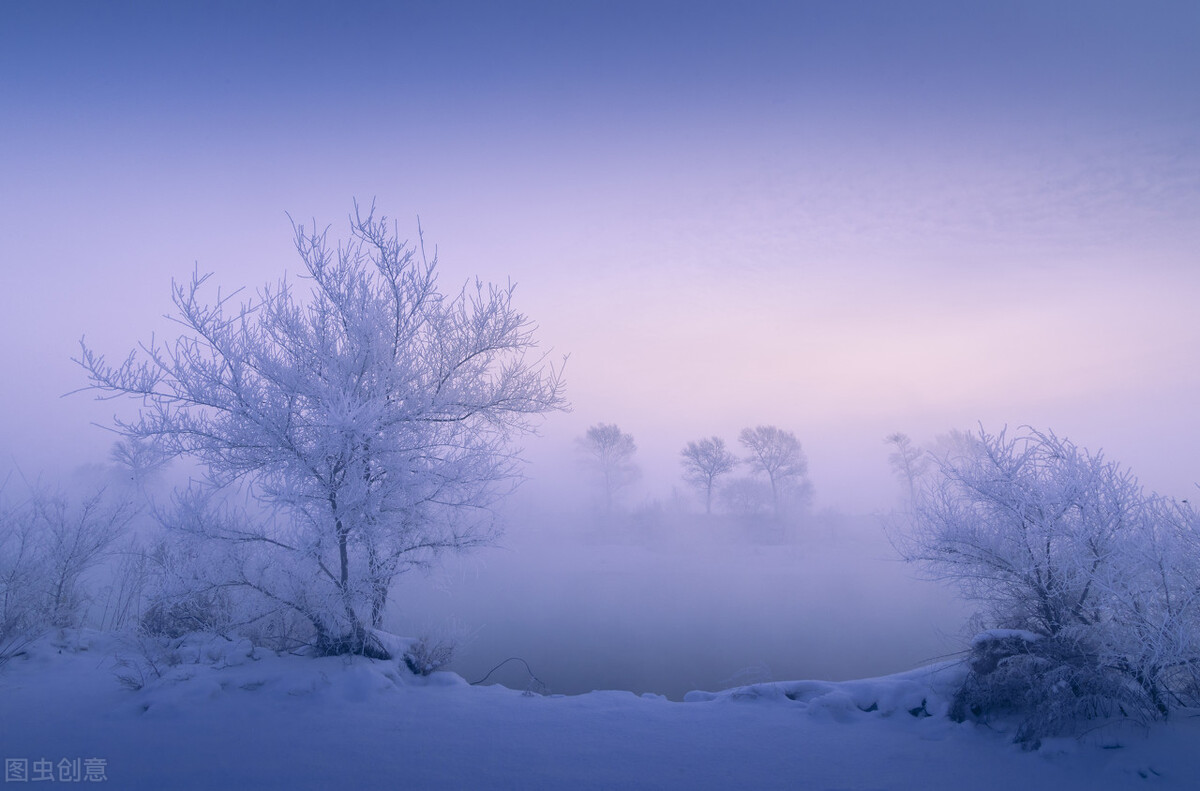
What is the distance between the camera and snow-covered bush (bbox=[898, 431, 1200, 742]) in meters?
5.57

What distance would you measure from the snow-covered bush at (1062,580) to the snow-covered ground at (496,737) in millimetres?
432

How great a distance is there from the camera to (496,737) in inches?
219

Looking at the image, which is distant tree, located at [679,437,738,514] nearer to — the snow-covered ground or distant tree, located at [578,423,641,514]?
distant tree, located at [578,423,641,514]

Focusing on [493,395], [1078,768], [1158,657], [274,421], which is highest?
[493,395]

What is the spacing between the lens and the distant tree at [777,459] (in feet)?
151

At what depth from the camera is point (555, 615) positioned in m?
Answer: 18.4

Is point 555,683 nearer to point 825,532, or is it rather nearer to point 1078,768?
point 1078,768

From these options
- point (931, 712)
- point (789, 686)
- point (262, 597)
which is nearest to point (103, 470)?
point (262, 597)

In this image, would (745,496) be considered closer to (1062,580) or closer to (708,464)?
(708,464)

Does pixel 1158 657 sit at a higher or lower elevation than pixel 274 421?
lower

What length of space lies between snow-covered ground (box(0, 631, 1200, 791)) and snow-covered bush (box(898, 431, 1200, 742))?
17.0 inches

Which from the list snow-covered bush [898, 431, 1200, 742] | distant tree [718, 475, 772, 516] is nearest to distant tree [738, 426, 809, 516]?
distant tree [718, 475, 772, 516]

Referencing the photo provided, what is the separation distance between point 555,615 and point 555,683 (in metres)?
7.03

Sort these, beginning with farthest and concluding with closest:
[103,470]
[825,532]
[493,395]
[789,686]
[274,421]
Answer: [825,532] < [103,470] < [493,395] < [789,686] < [274,421]
